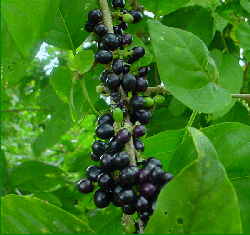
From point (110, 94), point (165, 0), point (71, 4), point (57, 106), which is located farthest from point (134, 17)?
point (57, 106)

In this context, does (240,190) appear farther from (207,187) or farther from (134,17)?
(134,17)

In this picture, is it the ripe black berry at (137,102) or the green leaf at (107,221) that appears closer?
the ripe black berry at (137,102)

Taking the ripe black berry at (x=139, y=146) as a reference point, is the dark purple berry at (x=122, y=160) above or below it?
above

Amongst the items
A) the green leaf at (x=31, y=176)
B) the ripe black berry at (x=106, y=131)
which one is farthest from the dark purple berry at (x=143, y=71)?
the green leaf at (x=31, y=176)

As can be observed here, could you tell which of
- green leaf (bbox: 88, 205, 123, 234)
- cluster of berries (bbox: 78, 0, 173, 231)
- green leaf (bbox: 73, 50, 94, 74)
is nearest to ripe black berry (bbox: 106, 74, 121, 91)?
cluster of berries (bbox: 78, 0, 173, 231)

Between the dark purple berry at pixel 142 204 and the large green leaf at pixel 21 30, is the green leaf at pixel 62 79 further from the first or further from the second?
the dark purple berry at pixel 142 204

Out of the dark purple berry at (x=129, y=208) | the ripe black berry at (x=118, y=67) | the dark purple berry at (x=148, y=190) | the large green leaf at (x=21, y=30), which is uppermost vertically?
the large green leaf at (x=21, y=30)

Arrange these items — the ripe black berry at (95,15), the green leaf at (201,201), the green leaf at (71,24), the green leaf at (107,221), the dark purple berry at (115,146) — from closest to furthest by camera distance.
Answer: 1. the green leaf at (201,201)
2. the dark purple berry at (115,146)
3. the ripe black berry at (95,15)
4. the green leaf at (71,24)
5. the green leaf at (107,221)
